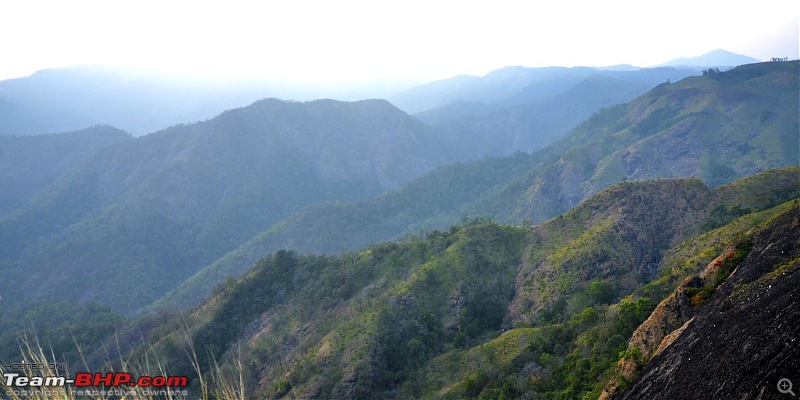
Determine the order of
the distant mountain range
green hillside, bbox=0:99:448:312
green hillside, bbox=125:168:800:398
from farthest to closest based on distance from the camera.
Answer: green hillside, bbox=0:99:448:312 < the distant mountain range < green hillside, bbox=125:168:800:398

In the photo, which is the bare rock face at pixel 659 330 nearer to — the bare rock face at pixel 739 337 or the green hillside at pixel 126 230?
the bare rock face at pixel 739 337

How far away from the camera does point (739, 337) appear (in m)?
16.1

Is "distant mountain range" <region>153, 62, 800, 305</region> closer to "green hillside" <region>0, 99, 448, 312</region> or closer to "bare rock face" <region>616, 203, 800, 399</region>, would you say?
"green hillside" <region>0, 99, 448, 312</region>

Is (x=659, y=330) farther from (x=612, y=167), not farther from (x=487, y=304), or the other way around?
(x=612, y=167)

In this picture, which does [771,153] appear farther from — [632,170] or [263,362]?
[263,362]

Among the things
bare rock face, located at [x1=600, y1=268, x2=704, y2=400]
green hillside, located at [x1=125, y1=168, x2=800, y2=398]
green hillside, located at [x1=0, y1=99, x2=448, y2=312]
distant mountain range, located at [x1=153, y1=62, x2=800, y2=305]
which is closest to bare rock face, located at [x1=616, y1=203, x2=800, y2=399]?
bare rock face, located at [x1=600, y1=268, x2=704, y2=400]

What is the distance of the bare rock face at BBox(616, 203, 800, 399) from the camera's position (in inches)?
551

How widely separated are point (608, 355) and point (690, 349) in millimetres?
11051

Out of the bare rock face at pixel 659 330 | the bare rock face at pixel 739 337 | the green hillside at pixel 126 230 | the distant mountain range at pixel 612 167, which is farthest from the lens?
the green hillside at pixel 126 230

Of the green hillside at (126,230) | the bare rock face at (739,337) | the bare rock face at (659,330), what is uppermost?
the bare rock face at (739,337)

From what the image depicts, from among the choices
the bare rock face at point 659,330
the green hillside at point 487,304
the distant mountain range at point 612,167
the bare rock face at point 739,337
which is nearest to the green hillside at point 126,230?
the distant mountain range at point 612,167

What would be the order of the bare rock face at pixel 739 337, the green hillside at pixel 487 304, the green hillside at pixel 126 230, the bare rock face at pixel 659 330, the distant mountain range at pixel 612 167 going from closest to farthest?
1. the bare rock face at pixel 739 337
2. the bare rock face at pixel 659 330
3. the green hillside at pixel 487 304
4. the distant mountain range at pixel 612 167
5. the green hillside at pixel 126 230

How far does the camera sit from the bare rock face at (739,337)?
14.0 metres

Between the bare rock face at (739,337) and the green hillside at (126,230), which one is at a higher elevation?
the bare rock face at (739,337)
